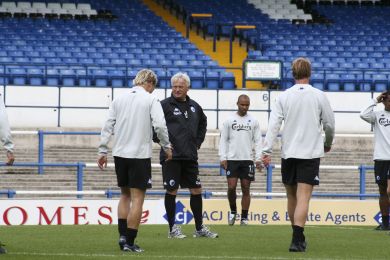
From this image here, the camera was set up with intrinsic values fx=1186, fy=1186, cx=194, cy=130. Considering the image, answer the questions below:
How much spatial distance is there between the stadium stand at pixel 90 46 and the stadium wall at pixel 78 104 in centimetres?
99

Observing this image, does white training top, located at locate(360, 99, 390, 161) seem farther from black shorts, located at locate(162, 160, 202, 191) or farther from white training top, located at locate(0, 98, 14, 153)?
white training top, located at locate(0, 98, 14, 153)

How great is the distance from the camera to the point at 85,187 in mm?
23844

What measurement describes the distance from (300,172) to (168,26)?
2549cm

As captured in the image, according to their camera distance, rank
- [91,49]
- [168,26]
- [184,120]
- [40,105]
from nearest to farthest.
Answer: [184,120]
[40,105]
[91,49]
[168,26]

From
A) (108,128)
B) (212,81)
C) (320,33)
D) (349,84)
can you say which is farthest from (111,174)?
(320,33)

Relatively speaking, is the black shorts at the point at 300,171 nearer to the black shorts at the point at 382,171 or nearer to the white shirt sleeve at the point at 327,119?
the white shirt sleeve at the point at 327,119

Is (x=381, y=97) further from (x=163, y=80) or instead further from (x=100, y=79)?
(x=100, y=79)

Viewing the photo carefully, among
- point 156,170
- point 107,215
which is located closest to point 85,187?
point 156,170

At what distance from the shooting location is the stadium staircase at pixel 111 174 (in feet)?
77.8

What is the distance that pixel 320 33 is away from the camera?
3762cm

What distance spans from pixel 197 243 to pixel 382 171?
345 cm

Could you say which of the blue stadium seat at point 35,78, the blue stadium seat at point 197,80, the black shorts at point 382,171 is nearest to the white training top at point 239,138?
the black shorts at point 382,171

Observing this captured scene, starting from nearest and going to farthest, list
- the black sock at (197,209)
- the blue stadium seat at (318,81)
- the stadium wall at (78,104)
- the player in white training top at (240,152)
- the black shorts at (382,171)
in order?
the black sock at (197,209)
the black shorts at (382,171)
the player in white training top at (240,152)
the stadium wall at (78,104)
the blue stadium seat at (318,81)

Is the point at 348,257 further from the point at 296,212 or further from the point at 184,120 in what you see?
the point at 184,120
